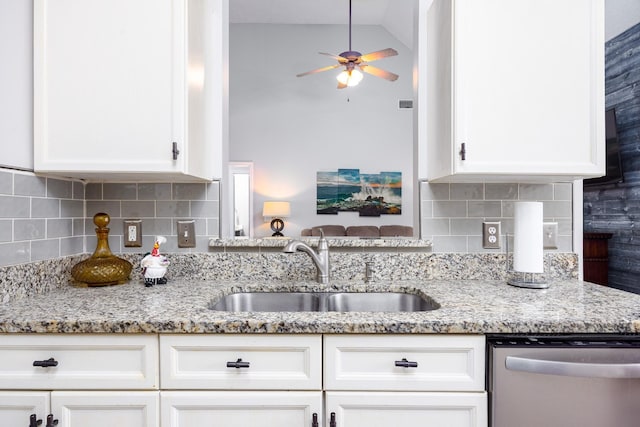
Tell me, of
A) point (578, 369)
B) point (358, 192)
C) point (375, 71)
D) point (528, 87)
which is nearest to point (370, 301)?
point (578, 369)

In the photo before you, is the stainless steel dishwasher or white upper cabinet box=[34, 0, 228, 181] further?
white upper cabinet box=[34, 0, 228, 181]

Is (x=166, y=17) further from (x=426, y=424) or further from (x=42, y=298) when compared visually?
(x=426, y=424)

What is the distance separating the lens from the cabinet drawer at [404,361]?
3.48 feet

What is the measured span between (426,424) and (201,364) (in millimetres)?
620

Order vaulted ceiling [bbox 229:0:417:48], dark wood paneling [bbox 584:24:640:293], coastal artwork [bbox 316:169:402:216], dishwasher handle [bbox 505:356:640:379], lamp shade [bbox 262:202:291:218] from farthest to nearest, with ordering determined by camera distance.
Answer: coastal artwork [bbox 316:169:402:216], lamp shade [bbox 262:202:291:218], vaulted ceiling [bbox 229:0:417:48], dark wood paneling [bbox 584:24:640:293], dishwasher handle [bbox 505:356:640:379]

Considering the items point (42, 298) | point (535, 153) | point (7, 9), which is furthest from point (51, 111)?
point (535, 153)

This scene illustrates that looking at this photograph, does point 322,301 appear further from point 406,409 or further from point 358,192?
point 358,192

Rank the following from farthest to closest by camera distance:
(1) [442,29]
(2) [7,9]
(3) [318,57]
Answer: (3) [318,57] < (1) [442,29] < (2) [7,9]

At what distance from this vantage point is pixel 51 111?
1354mm

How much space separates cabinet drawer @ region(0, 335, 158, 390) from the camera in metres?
1.06

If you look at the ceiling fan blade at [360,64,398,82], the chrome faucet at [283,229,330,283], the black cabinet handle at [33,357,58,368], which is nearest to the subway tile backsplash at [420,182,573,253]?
the chrome faucet at [283,229,330,283]

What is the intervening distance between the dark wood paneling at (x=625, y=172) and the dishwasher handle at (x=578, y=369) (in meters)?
2.51

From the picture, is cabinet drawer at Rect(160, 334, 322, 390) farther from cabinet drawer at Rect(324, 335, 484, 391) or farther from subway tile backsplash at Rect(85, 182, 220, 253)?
subway tile backsplash at Rect(85, 182, 220, 253)

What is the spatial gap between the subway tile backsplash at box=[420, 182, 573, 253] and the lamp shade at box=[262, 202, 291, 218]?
425 cm
